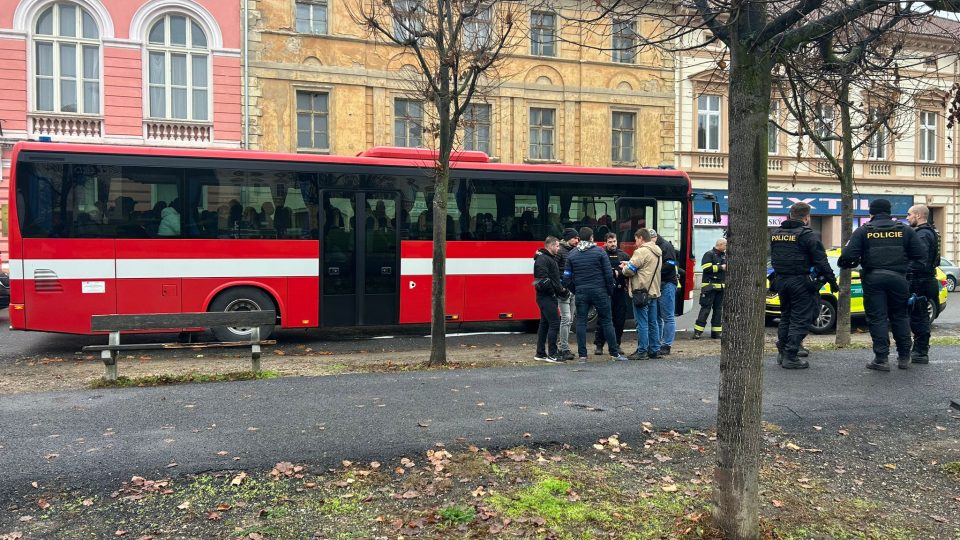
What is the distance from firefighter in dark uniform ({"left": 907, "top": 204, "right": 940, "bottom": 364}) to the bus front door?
7266 mm

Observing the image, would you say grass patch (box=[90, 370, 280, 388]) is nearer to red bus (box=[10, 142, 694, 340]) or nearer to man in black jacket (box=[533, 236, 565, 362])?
red bus (box=[10, 142, 694, 340])

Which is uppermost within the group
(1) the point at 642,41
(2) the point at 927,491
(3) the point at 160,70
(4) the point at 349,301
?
(3) the point at 160,70

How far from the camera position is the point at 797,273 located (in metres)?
7.83

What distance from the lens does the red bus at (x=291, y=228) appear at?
9.79 meters

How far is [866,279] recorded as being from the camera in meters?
7.69

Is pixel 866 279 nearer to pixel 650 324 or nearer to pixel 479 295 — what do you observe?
pixel 650 324

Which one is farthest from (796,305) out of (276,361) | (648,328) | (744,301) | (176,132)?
(176,132)

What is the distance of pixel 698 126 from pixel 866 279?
2023cm

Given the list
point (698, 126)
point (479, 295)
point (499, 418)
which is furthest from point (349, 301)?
point (698, 126)

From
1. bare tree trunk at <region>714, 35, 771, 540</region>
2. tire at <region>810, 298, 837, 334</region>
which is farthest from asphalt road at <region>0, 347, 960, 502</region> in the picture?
tire at <region>810, 298, 837, 334</region>

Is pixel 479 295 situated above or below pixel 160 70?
below

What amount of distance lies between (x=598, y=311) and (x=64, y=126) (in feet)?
59.2

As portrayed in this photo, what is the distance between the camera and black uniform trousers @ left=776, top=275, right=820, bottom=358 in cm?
777

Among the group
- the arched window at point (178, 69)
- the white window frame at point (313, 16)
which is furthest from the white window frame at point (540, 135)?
the arched window at point (178, 69)
